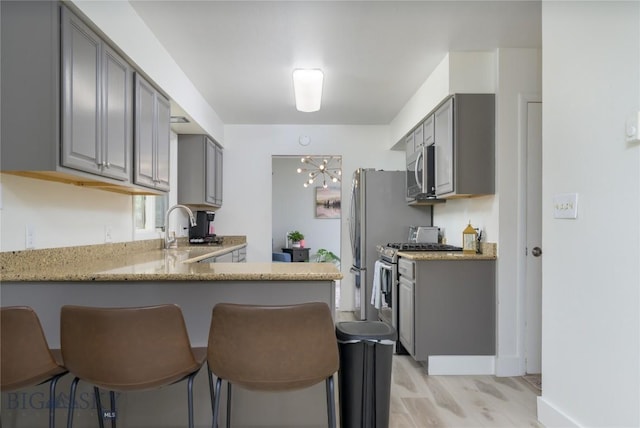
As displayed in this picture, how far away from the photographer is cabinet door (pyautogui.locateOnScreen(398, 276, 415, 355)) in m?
3.27

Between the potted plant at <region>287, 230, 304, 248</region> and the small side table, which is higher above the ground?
the potted plant at <region>287, 230, 304, 248</region>

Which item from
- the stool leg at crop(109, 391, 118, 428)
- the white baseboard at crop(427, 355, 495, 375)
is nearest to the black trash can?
the stool leg at crop(109, 391, 118, 428)

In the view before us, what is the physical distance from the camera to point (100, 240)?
9.26 feet

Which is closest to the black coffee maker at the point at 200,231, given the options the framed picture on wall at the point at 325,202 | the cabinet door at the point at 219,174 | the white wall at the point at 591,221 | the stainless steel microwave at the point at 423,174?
the cabinet door at the point at 219,174

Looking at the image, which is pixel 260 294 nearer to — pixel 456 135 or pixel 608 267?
pixel 608 267

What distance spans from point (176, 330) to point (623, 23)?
2.26 m

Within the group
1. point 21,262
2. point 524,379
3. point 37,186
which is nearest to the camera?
point 21,262

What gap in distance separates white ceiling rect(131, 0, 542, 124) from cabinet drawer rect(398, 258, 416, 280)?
1673 millimetres

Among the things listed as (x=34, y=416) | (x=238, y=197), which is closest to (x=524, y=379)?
(x=34, y=416)

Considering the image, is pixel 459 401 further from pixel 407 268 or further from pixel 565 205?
pixel 565 205

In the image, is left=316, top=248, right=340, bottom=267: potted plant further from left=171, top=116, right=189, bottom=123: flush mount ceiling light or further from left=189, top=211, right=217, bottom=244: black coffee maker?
left=171, top=116, right=189, bottom=123: flush mount ceiling light

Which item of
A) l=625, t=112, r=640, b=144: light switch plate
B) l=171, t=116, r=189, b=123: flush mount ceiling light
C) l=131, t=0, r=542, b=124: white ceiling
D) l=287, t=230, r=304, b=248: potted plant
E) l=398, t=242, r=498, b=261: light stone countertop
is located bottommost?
l=287, t=230, r=304, b=248: potted plant

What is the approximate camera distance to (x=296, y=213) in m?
9.36

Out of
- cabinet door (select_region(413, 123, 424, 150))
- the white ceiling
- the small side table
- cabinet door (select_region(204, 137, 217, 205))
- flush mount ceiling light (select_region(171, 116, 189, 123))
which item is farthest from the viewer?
the small side table
